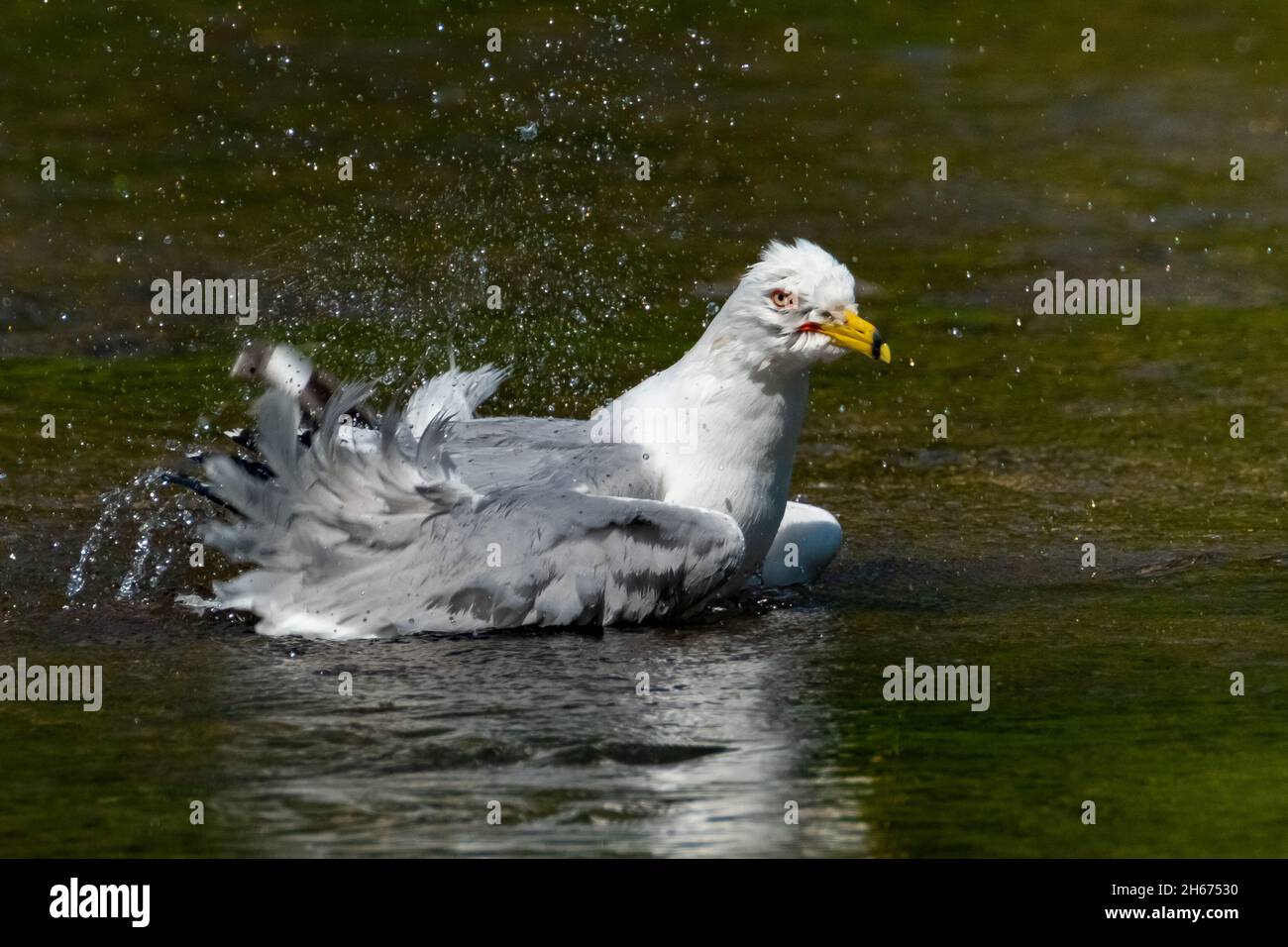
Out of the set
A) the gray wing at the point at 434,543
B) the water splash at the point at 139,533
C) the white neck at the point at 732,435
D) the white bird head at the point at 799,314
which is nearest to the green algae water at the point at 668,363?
the water splash at the point at 139,533

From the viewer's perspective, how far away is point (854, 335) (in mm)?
8477

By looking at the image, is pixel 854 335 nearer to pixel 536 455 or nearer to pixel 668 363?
pixel 536 455

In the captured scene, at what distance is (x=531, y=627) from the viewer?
8.41 m

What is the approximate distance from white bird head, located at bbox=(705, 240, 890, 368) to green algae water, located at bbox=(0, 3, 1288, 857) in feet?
3.59

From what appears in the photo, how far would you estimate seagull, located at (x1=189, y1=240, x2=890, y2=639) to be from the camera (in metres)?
8.31

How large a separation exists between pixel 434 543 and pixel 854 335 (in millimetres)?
1894

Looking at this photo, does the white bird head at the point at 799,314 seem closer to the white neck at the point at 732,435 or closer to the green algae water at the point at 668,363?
the white neck at the point at 732,435

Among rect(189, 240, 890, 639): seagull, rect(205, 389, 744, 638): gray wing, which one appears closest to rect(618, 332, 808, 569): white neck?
rect(189, 240, 890, 639): seagull

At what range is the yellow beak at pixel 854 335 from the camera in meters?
8.46

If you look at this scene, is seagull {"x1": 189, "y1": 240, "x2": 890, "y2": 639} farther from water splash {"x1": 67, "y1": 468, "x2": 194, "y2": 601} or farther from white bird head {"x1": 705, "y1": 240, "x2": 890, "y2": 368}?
water splash {"x1": 67, "y1": 468, "x2": 194, "y2": 601}

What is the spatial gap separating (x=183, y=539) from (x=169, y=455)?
1.24 m

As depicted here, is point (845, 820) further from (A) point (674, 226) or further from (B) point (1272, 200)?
(B) point (1272, 200)
